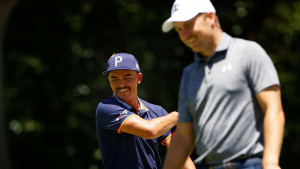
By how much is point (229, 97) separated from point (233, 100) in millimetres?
30

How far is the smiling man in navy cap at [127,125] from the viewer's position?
4715 mm

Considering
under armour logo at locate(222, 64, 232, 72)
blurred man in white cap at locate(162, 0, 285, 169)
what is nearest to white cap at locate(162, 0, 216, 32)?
blurred man in white cap at locate(162, 0, 285, 169)

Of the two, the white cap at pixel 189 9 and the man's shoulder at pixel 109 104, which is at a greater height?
the white cap at pixel 189 9

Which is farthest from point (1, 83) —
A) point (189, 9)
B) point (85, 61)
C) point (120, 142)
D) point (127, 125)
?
point (189, 9)

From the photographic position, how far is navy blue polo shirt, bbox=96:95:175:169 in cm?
476

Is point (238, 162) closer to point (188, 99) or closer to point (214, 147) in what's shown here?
point (214, 147)

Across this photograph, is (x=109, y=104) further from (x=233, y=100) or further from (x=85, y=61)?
(x=85, y=61)

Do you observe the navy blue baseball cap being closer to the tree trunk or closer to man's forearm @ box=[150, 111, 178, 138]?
man's forearm @ box=[150, 111, 178, 138]

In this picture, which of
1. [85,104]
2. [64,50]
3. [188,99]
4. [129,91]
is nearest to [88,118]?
[85,104]

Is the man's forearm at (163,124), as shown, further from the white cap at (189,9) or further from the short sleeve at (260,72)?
the short sleeve at (260,72)

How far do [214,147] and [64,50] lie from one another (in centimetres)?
1031

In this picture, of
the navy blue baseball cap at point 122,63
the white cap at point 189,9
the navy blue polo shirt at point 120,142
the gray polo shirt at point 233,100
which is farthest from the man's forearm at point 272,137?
the navy blue baseball cap at point 122,63

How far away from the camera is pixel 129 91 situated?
4973 mm

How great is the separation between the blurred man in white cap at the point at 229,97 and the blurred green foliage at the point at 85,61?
906cm
